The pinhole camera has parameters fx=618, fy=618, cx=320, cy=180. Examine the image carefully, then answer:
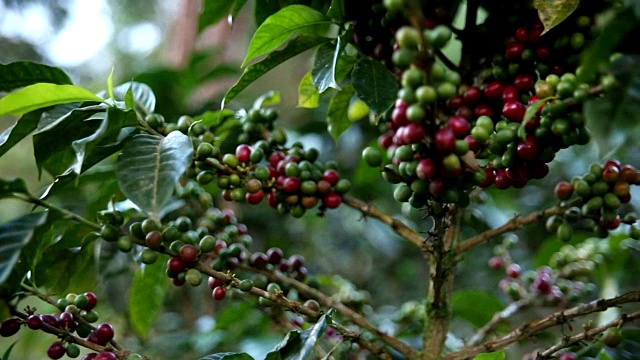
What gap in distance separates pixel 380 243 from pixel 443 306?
964 millimetres

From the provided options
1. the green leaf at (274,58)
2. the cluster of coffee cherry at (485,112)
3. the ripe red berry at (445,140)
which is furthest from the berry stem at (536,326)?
the green leaf at (274,58)

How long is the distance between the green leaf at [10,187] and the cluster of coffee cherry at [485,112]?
308mm

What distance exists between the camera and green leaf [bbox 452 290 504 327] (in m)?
1.00

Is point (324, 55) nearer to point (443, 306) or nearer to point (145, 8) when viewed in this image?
point (443, 306)

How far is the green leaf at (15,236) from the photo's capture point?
1.49 feet

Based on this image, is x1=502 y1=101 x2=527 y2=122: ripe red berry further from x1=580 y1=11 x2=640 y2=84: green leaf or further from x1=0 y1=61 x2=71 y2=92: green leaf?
x1=0 y1=61 x2=71 y2=92: green leaf

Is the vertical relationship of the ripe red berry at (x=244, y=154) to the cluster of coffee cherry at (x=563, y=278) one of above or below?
below

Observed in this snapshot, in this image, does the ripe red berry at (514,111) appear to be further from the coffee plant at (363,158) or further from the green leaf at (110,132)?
the green leaf at (110,132)

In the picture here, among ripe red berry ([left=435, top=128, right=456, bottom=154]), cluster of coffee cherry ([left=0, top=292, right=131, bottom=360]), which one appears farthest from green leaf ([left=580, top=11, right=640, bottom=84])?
cluster of coffee cherry ([left=0, top=292, right=131, bottom=360])

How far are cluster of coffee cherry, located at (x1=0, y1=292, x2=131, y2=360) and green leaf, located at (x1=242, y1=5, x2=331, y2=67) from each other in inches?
11.7

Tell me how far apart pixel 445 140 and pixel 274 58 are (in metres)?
0.25

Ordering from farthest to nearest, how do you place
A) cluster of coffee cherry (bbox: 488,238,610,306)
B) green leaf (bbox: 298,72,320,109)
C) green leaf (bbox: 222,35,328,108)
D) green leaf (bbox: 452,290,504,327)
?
green leaf (bbox: 452,290,504,327) < cluster of coffee cherry (bbox: 488,238,610,306) < green leaf (bbox: 298,72,320,109) < green leaf (bbox: 222,35,328,108)

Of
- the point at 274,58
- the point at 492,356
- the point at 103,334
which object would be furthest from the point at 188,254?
the point at 492,356

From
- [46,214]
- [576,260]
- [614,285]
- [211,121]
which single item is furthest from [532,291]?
[46,214]
